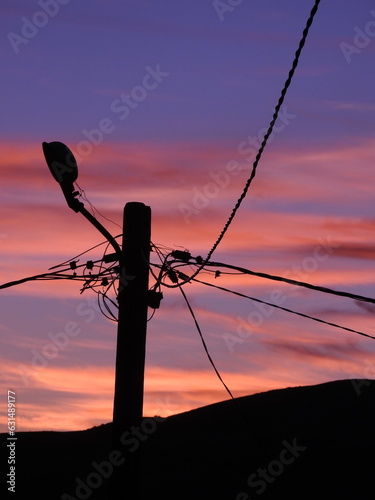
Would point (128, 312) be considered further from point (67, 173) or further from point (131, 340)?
point (67, 173)

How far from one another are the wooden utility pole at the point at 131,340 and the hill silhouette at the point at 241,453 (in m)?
10.6

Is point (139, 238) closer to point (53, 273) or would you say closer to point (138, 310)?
point (138, 310)

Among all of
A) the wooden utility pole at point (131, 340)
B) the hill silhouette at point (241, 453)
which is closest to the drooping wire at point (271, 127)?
the wooden utility pole at point (131, 340)

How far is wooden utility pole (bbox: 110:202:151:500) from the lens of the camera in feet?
30.7

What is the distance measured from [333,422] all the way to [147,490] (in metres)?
8.39

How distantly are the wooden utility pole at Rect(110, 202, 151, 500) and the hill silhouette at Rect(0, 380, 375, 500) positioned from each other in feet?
34.8

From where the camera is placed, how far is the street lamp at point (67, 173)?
10109mm

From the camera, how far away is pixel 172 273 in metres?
11.0

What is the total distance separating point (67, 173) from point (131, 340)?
84.1 inches
